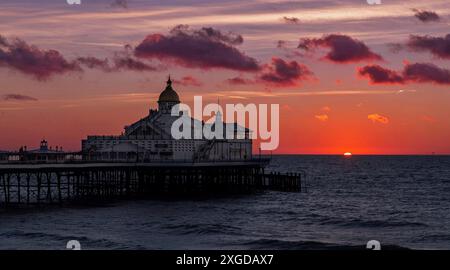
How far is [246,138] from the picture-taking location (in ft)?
327

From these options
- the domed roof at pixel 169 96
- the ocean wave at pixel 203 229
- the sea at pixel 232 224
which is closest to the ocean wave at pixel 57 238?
the sea at pixel 232 224

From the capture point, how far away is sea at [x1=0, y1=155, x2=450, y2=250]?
136 feet

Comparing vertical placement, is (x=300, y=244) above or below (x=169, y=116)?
below

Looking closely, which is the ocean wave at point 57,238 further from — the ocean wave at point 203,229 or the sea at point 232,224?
the ocean wave at point 203,229

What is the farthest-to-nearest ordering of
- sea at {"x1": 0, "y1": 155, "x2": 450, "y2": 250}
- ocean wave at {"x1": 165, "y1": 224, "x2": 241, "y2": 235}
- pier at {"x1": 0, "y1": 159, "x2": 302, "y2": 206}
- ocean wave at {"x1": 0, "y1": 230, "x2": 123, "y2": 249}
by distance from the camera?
pier at {"x1": 0, "y1": 159, "x2": 302, "y2": 206} < ocean wave at {"x1": 165, "y1": 224, "x2": 241, "y2": 235} < sea at {"x1": 0, "y1": 155, "x2": 450, "y2": 250} < ocean wave at {"x1": 0, "y1": 230, "x2": 123, "y2": 249}

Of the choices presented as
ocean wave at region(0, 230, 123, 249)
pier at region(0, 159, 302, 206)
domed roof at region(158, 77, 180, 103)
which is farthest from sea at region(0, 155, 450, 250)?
domed roof at region(158, 77, 180, 103)

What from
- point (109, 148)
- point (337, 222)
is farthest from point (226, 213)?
point (109, 148)

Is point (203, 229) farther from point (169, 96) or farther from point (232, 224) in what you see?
point (169, 96)

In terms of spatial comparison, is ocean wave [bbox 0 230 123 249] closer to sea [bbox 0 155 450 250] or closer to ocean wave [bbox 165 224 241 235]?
sea [bbox 0 155 450 250]

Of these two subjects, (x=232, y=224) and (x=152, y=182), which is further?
(x=152, y=182)

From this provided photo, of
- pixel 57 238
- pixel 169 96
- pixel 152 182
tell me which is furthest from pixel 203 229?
pixel 169 96

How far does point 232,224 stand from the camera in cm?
5284
